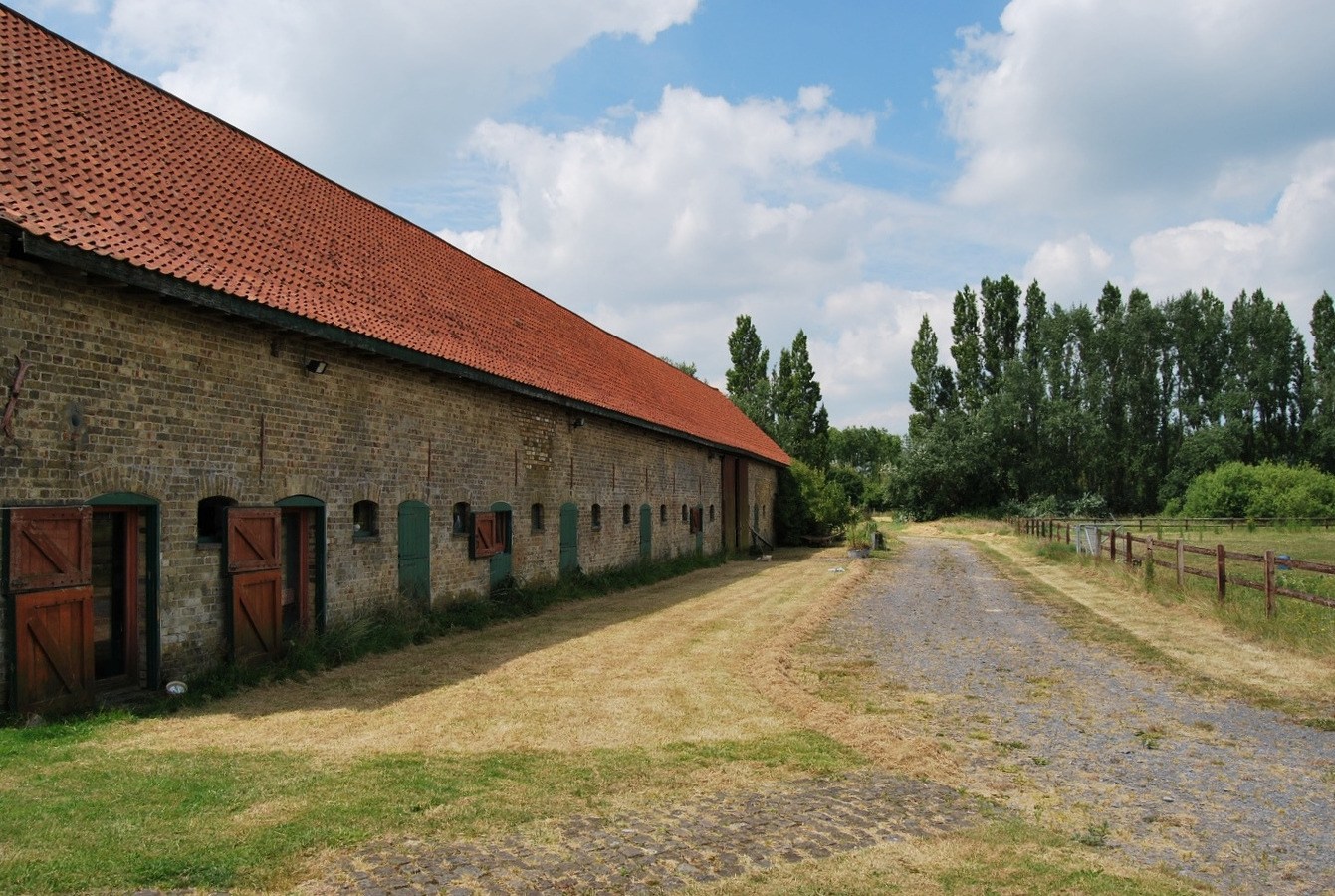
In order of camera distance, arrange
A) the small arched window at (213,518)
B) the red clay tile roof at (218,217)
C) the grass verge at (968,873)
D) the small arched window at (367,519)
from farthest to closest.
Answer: the small arched window at (367,519), the small arched window at (213,518), the red clay tile roof at (218,217), the grass verge at (968,873)

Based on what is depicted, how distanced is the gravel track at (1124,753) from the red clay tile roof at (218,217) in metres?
7.45

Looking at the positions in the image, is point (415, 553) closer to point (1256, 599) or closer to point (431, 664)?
point (431, 664)

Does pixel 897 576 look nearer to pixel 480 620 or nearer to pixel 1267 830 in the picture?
pixel 480 620

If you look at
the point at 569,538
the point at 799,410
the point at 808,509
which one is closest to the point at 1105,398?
the point at 799,410

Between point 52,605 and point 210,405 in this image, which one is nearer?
point 52,605

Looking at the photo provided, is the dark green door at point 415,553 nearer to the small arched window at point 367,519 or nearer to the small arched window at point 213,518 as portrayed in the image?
the small arched window at point 367,519

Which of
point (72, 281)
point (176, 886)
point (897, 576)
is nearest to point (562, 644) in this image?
point (72, 281)

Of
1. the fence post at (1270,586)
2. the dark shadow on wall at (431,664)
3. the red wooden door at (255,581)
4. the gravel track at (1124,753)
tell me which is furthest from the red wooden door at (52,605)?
the fence post at (1270,586)

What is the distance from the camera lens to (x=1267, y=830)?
16.1 ft

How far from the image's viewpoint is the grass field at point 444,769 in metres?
4.26

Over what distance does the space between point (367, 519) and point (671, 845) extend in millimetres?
7742

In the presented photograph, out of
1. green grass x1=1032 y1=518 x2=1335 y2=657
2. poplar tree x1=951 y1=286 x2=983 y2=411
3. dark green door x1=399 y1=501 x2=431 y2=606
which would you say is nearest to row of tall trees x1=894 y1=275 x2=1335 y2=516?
poplar tree x1=951 y1=286 x2=983 y2=411

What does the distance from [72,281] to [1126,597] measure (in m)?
16.3

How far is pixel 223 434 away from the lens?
8789mm
